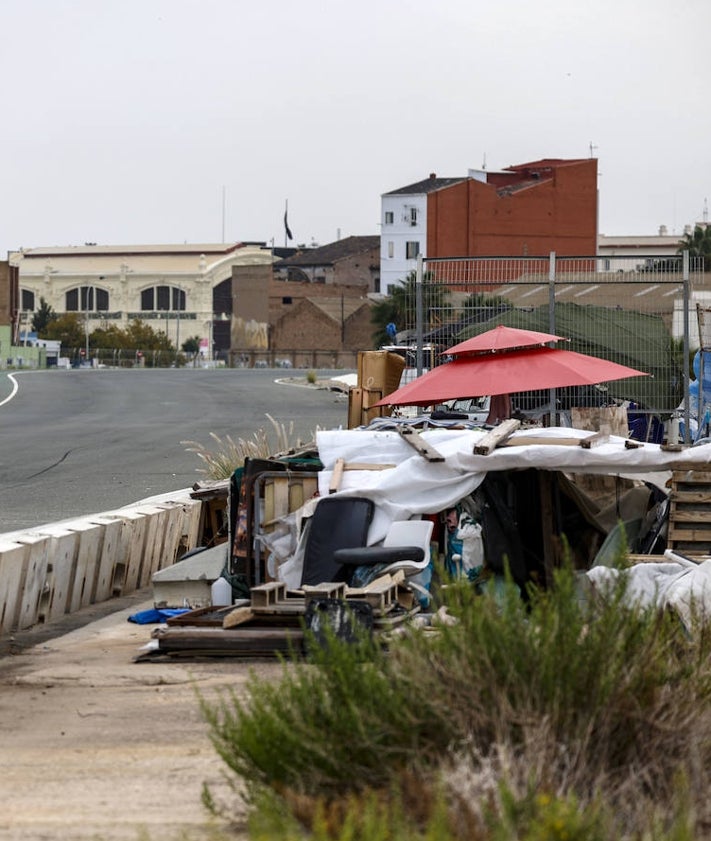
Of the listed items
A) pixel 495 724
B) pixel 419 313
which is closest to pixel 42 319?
pixel 419 313

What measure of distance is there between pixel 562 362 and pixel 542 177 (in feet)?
313

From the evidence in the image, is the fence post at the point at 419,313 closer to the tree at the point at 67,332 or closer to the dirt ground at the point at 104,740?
the dirt ground at the point at 104,740

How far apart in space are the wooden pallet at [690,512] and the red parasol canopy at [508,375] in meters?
1.86

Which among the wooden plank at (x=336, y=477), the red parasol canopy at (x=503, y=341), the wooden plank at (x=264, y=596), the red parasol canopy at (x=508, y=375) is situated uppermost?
the red parasol canopy at (x=503, y=341)

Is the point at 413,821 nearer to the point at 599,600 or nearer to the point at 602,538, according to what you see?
the point at 599,600

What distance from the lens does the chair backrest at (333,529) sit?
10.5m

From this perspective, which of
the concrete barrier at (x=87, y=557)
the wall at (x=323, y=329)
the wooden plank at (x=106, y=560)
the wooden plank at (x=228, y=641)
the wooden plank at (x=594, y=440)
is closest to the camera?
the wooden plank at (x=228, y=641)

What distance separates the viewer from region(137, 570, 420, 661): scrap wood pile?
9047 mm

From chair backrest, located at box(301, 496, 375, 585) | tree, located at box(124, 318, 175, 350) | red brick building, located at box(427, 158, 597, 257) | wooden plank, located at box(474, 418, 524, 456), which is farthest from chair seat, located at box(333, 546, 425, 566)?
tree, located at box(124, 318, 175, 350)

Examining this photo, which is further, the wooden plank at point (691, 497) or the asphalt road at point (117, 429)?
the asphalt road at point (117, 429)

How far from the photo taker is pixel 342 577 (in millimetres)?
10352

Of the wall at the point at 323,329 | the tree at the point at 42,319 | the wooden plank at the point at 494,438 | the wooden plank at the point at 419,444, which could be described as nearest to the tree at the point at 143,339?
the tree at the point at 42,319

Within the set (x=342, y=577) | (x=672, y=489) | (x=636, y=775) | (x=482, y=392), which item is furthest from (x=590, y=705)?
(x=482, y=392)

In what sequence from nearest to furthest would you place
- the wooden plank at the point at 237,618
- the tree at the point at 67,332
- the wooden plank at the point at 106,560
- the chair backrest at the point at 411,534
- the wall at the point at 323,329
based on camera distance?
the wooden plank at the point at 237,618
the chair backrest at the point at 411,534
the wooden plank at the point at 106,560
the wall at the point at 323,329
the tree at the point at 67,332
